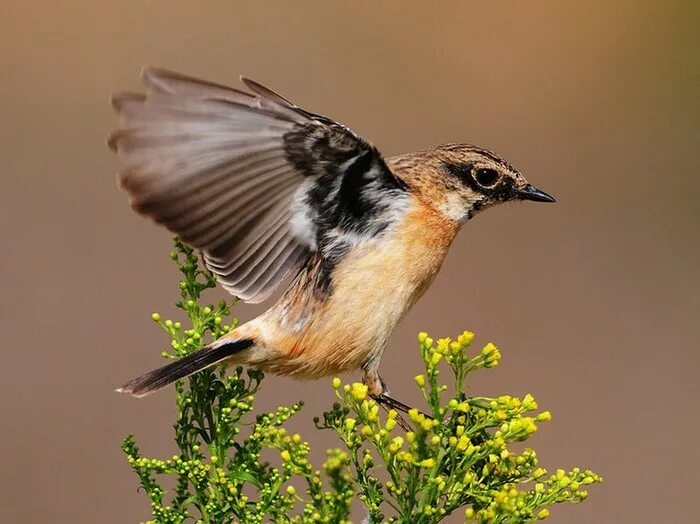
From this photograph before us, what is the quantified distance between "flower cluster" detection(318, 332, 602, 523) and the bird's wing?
0.68m

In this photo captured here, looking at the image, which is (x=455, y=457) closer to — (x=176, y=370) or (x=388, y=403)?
(x=176, y=370)

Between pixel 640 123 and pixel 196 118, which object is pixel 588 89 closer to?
pixel 640 123

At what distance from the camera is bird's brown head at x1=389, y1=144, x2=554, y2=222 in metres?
3.58

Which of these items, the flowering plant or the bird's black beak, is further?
the bird's black beak

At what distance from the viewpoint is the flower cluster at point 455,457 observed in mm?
2410

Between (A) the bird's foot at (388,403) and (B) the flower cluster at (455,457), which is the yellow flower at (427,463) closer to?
(B) the flower cluster at (455,457)

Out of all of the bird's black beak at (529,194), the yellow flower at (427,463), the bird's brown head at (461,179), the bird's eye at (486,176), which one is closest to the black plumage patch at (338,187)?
the bird's brown head at (461,179)

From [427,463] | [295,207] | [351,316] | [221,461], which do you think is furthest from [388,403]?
[427,463]

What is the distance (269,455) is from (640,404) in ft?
12.0

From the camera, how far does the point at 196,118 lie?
2908mm

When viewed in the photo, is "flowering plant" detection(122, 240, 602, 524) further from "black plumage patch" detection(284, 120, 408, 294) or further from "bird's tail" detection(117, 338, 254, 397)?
"black plumage patch" detection(284, 120, 408, 294)

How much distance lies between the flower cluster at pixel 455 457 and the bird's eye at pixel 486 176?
1.11 metres

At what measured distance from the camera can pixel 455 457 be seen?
98.8 inches

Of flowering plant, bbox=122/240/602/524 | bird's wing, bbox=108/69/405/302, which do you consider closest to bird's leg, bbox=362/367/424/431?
bird's wing, bbox=108/69/405/302
